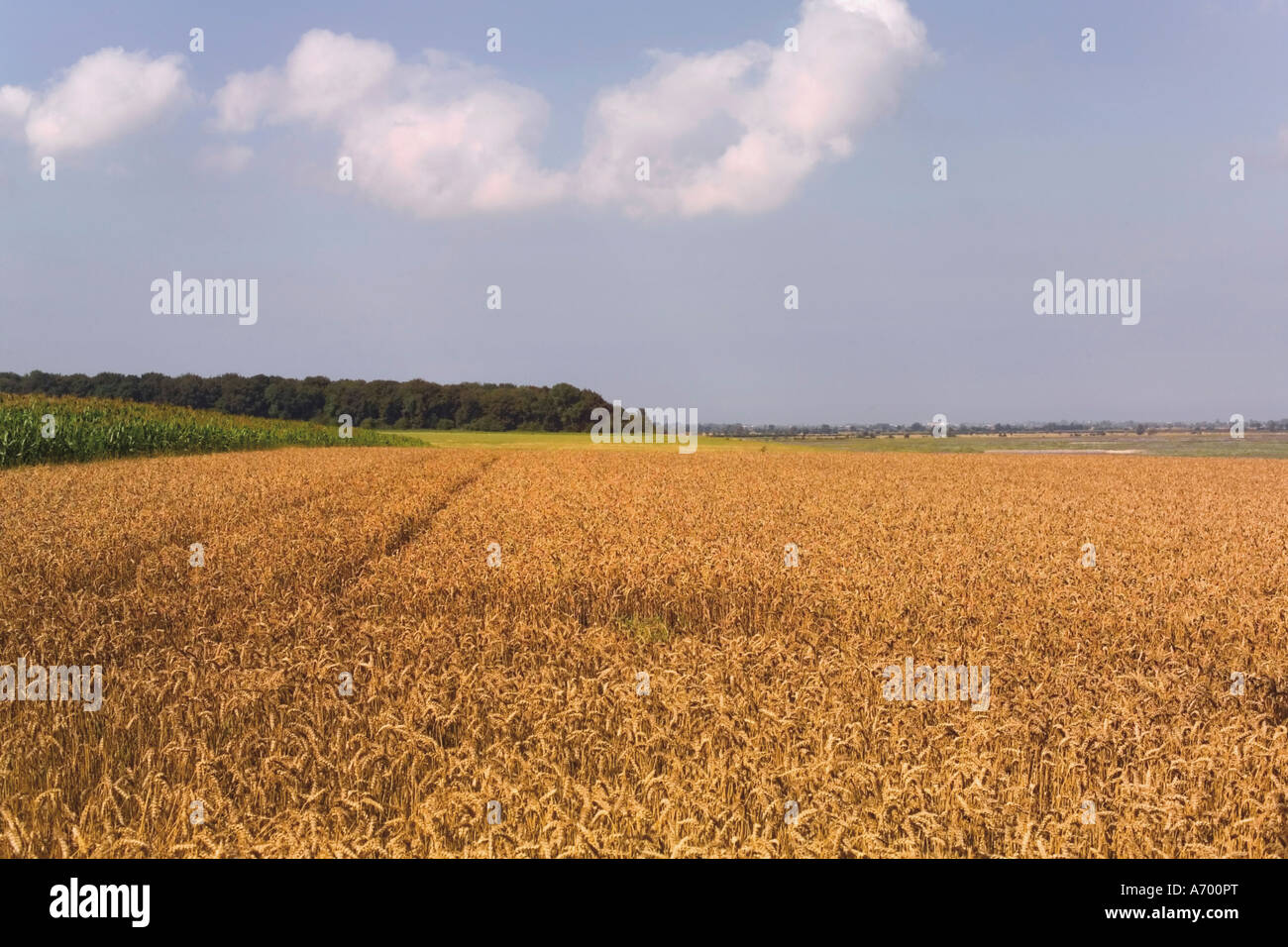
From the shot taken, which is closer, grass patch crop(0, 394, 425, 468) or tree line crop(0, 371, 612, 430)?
grass patch crop(0, 394, 425, 468)

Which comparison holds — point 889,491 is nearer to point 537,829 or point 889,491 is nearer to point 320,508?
point 320,508

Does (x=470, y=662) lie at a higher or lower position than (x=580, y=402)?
lower

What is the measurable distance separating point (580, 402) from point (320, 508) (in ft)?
284

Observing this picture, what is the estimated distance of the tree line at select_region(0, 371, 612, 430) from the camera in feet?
305

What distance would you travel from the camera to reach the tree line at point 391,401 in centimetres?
9306

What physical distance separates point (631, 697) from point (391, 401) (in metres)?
98.7

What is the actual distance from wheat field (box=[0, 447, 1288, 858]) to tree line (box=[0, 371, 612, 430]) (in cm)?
8713

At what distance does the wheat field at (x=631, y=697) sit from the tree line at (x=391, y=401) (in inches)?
3430

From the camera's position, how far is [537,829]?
Result: 11.3 feet

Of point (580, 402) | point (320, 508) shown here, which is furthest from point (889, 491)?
point (580, 402)
